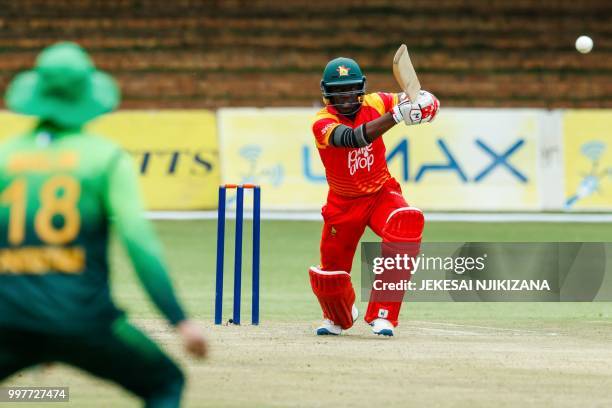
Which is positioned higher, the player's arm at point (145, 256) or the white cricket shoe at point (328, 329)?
the player's arm at point (145, 256)

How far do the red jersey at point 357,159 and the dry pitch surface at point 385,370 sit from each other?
3.26 feet

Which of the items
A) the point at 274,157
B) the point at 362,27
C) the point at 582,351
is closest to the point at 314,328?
the point at 582,351

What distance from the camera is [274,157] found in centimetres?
1809

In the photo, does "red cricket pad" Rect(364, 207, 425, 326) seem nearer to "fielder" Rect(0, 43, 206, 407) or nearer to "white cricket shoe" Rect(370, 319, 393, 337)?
"white cricket shoe" Rect(370, 319, 393, 337)

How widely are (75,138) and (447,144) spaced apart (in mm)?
14042

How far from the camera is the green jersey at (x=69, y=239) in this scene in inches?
163

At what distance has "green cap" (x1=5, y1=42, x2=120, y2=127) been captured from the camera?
4.29m

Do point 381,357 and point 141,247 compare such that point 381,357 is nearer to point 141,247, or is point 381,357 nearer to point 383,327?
point 383,327

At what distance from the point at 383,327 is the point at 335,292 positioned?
41cm

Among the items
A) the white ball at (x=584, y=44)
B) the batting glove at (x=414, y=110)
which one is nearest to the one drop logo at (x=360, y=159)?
the batting glove at (x=414, y=110)

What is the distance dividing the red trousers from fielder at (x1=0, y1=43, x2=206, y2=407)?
481cm

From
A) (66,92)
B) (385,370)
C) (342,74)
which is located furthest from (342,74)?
(66,92)

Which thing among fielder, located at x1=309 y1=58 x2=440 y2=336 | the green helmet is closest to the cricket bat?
fielder, located at x1=309 y1=58 x2=440 y2=336

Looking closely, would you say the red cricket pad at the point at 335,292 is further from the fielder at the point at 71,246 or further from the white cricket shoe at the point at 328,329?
the fielder at the point at 71,246
